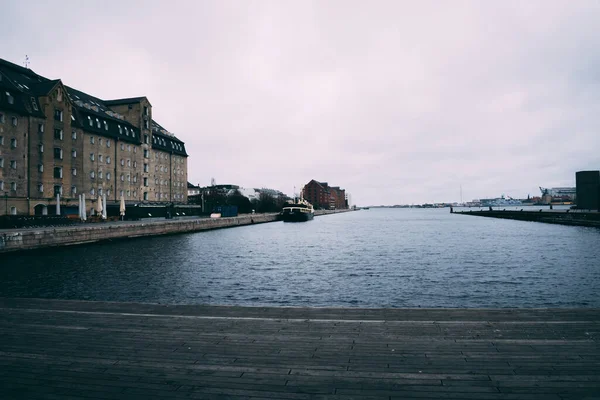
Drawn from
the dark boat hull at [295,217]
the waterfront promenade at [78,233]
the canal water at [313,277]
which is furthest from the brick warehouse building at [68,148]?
the dark boat hull at [295,217]

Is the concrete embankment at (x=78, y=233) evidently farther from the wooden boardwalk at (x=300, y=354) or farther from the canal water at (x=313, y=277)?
the wooden boardwalk at (x=300, y=354)

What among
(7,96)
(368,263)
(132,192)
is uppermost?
(7,96)

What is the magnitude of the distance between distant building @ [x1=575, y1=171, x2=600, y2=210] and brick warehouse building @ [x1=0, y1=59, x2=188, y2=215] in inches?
4164

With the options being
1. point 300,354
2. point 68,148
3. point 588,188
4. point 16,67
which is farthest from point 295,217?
point 300,354

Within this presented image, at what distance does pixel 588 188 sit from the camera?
99062 millimetres

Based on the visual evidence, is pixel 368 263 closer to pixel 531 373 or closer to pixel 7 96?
pixel 531 373

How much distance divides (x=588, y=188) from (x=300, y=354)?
11988 centimetres

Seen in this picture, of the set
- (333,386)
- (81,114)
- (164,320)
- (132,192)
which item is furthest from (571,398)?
(132,192)

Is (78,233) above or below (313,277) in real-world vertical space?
above

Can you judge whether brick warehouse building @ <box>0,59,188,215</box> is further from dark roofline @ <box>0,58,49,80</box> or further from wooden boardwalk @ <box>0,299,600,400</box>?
wooden boardwalk @ <box>0,299,600,400</box>

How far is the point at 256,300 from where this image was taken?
15.3 meters

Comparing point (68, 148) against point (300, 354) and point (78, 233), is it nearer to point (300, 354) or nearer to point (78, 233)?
point (78, 233)

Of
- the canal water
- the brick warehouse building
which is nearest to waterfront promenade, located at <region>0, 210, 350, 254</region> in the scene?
the canal water

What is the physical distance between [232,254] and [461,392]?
2830 centimetres
